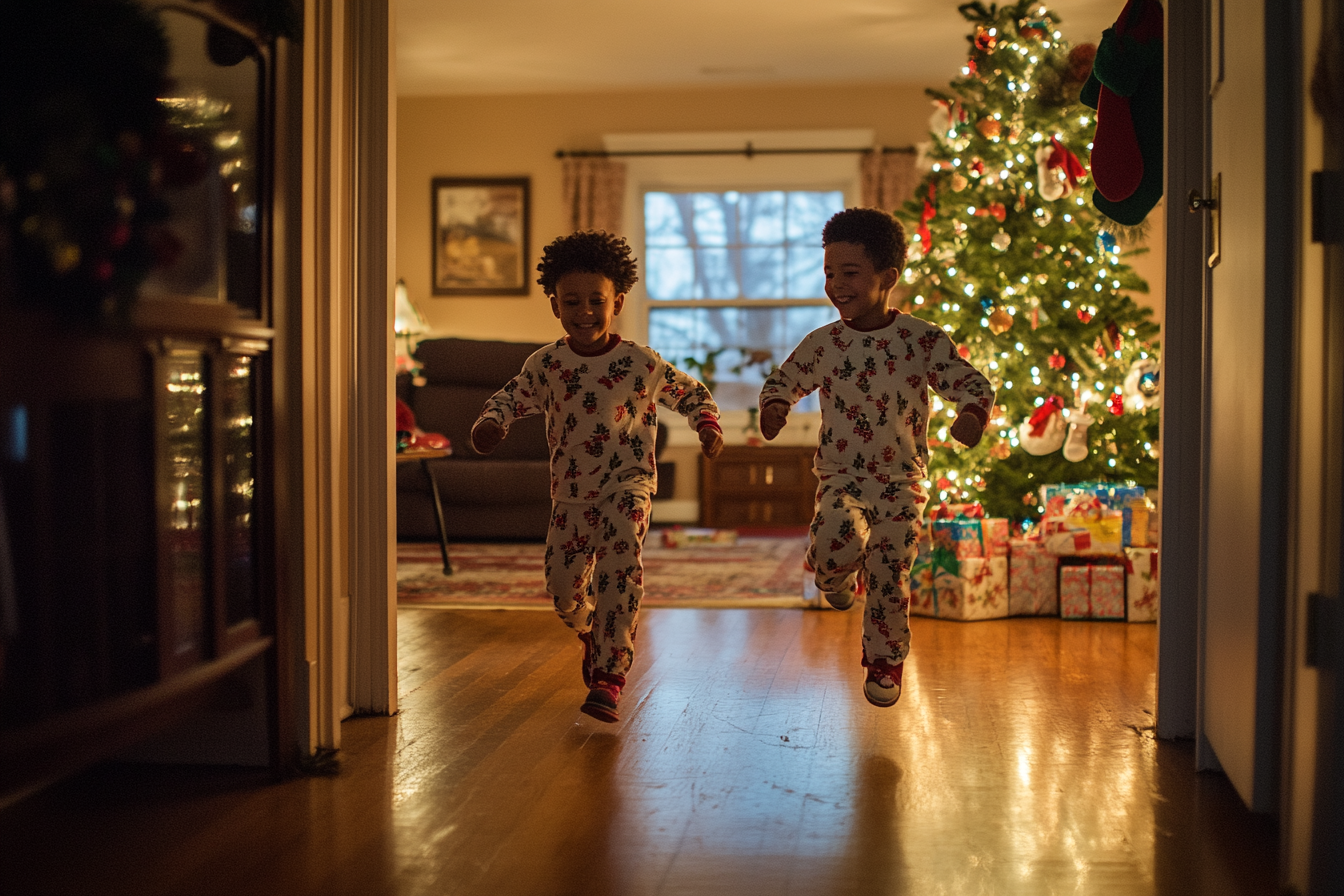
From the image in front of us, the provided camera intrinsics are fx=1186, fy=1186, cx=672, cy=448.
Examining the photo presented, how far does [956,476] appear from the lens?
4.38 meters

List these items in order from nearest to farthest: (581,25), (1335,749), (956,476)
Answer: (1335,749) < (956,476) < (581,25)

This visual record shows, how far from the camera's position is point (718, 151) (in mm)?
7727

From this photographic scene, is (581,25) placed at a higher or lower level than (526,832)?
higher

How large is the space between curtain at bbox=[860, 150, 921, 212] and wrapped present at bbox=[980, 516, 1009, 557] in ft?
12.8

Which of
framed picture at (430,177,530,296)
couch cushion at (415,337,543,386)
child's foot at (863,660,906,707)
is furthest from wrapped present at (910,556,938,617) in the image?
framed picture at (430,177,530,296)

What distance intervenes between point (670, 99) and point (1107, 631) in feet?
17.2

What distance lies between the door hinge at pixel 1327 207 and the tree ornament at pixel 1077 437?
3065mm

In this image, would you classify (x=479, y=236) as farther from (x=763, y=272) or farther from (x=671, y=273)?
(x=763, y=272)

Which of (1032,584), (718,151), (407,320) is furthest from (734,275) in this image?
(1032,584)

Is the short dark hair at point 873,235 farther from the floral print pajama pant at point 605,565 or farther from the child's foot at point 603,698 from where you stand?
the child's foot at point 603,698

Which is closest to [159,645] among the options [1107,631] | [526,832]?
[526,832]

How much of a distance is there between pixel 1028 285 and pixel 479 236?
436 centimetres

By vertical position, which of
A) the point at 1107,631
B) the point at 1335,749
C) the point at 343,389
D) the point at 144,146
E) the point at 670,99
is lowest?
the point at 1107,631

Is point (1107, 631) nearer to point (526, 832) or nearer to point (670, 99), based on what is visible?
point (526, 832)
